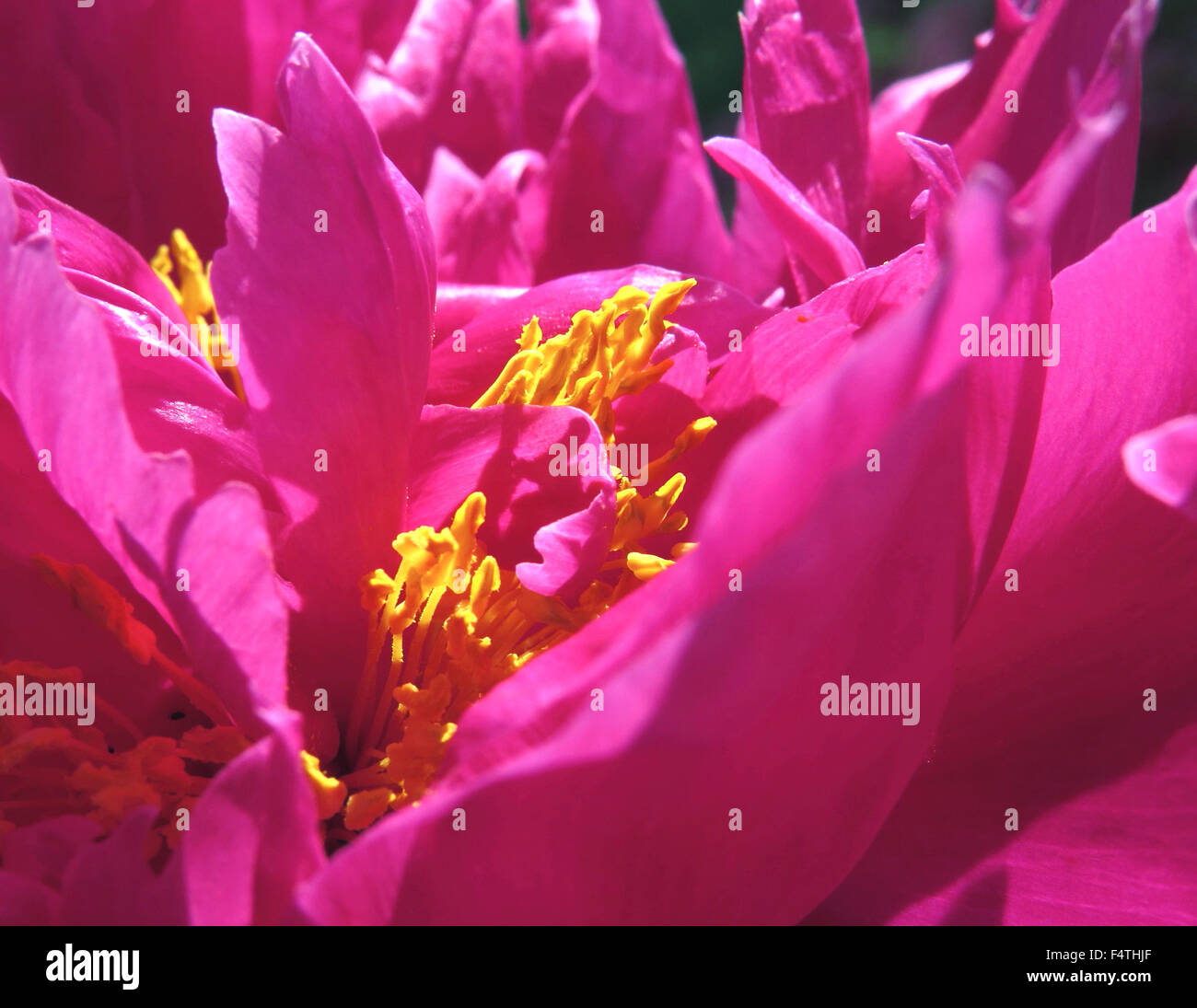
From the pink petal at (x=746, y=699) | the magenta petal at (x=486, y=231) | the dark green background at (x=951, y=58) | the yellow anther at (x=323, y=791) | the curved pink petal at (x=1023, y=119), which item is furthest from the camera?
the dark green background at (x=951, y=58)

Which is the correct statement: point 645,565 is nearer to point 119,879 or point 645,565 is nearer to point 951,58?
point 119,879

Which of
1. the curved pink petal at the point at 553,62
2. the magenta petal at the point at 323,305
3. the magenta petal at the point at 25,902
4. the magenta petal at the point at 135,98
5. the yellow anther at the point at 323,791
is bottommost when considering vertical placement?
the magenta petal at the point at 25,902

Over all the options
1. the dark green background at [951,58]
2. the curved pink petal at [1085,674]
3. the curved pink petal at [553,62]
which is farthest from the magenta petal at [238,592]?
the dark green background at [951,58]

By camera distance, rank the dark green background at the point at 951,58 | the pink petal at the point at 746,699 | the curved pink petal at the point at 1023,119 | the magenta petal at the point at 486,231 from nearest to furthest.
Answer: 1. the pink petal at the point at 746,699
2. the curved pink petal at the point at 1023,119
3. the magenta petal at the point at 486,231
4. the dark green background at the point at 951,58

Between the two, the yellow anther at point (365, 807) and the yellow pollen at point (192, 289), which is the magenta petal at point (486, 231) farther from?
the yellow anther at point (365, 807)

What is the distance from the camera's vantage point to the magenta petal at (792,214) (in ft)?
1.67

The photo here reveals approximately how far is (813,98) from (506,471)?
278mm

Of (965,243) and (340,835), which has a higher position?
(965,243)

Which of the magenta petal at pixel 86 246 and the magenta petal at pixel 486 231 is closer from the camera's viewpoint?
the magenta petal at pixel 86 246

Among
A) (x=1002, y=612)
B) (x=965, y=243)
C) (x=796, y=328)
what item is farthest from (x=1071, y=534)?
(x=965, y=243)

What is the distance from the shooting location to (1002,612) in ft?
1.65

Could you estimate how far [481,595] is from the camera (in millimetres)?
492

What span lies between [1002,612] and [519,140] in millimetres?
491
